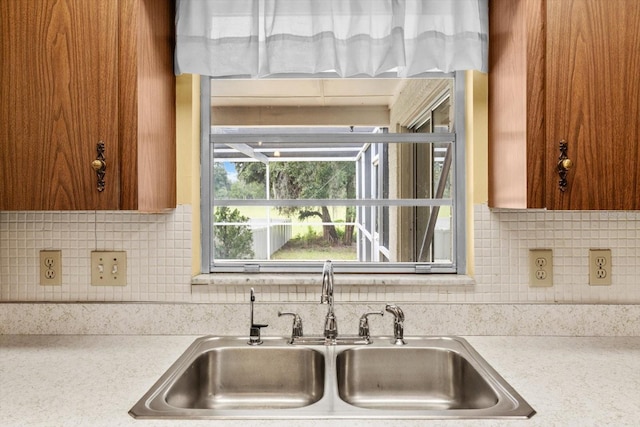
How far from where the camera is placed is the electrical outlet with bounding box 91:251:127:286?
5.32 feet

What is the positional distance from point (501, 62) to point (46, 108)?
1.40 metres

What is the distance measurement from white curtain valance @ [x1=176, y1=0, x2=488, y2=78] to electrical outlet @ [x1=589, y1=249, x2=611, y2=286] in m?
0.76

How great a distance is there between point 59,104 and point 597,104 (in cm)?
152

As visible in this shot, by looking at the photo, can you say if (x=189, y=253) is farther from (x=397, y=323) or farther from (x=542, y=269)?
(x=542, y=269)

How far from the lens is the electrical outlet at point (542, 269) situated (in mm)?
1594

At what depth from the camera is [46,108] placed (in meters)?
1.30

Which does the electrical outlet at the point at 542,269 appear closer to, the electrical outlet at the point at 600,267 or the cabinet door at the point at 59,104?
the electrical outlet at the point at 600,267

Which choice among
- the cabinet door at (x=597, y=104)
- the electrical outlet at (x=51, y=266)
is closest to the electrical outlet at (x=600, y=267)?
the cabinet door at (x=597, y=104)

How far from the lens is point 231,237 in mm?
1802

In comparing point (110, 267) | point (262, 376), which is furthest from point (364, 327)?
point (110, 267)

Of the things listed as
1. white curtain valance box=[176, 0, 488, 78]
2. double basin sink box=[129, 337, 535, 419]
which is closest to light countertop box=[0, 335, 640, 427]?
double basin sink box=[129, 337, 535, 419]

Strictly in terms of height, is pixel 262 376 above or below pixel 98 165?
below

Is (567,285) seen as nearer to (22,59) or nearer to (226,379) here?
(226,379)

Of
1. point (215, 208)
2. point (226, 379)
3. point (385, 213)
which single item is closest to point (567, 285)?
point (385, 213)
